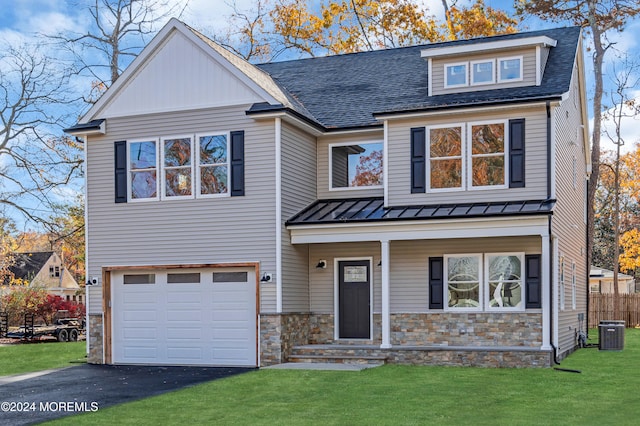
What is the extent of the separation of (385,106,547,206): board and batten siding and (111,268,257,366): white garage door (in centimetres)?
402

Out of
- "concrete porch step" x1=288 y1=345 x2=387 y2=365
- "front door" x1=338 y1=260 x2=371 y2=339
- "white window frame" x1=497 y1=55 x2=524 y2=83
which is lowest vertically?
"concrete porch step" x1=288 y1=345 x2=387 y2=365

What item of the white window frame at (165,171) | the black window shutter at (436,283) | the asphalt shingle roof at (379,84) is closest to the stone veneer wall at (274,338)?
the black window shutter at (436,283)

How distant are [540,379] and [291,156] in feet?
24.8

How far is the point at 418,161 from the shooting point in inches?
707

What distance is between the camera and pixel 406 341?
17.9 metres

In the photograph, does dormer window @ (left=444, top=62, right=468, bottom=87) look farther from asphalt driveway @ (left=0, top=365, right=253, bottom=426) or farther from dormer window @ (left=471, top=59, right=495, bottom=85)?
asphalt driveway @ (left=0, top=365, right=253, bottom=426)

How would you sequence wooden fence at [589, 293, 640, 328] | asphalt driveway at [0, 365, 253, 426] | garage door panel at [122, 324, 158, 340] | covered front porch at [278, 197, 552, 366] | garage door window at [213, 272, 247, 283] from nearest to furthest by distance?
asphalt driveway at [0, 365, 253, 426], covered front porch at [278, 197, 552, 366], garage door window at [213, 272, 247, 283], garage door panel at [122, 324, 158, 340], wooden fence at [589, 293, 640, 328]

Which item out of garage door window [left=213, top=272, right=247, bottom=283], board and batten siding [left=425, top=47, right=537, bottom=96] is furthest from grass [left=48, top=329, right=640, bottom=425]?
board and batten siding [left=425, top=47, right=537, bottom=96]

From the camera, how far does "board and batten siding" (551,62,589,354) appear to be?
18078 millimetres

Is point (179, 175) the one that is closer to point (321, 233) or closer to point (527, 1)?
point (321, 233)

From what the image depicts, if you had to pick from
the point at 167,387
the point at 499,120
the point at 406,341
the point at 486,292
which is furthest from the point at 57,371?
the point at 499,120

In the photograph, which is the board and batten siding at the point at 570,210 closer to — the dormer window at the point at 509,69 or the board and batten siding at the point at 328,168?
the dormer window at the point at 509,69

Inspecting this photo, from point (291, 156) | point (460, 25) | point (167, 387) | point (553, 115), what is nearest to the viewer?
point (167, 387)

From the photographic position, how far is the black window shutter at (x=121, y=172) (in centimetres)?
1898
